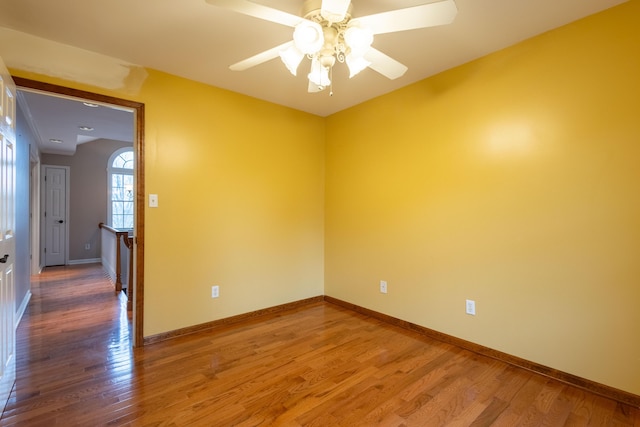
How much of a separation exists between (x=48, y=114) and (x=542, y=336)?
5.54m

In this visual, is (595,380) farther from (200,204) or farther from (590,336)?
(200,204)

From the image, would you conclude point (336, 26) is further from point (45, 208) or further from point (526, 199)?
point (45, 208)

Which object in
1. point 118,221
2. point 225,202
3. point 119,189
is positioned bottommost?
point 118,221

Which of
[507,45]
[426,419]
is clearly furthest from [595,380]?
[507,45]

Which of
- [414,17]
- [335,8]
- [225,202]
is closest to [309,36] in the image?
[335,8]

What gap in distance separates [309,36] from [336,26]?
0.25 meters

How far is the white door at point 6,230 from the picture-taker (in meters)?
1.71

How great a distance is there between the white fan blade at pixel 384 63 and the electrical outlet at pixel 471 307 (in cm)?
185

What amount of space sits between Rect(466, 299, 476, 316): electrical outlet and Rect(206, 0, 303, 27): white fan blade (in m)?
2.34

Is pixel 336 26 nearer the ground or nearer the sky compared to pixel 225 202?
nearer the sky

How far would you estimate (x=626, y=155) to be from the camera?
177 cm

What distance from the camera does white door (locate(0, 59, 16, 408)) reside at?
171cm

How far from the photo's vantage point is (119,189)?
6.97 m

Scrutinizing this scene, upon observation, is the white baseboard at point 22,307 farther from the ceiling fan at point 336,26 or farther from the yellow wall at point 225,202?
the ceiling fan at point 336,26
